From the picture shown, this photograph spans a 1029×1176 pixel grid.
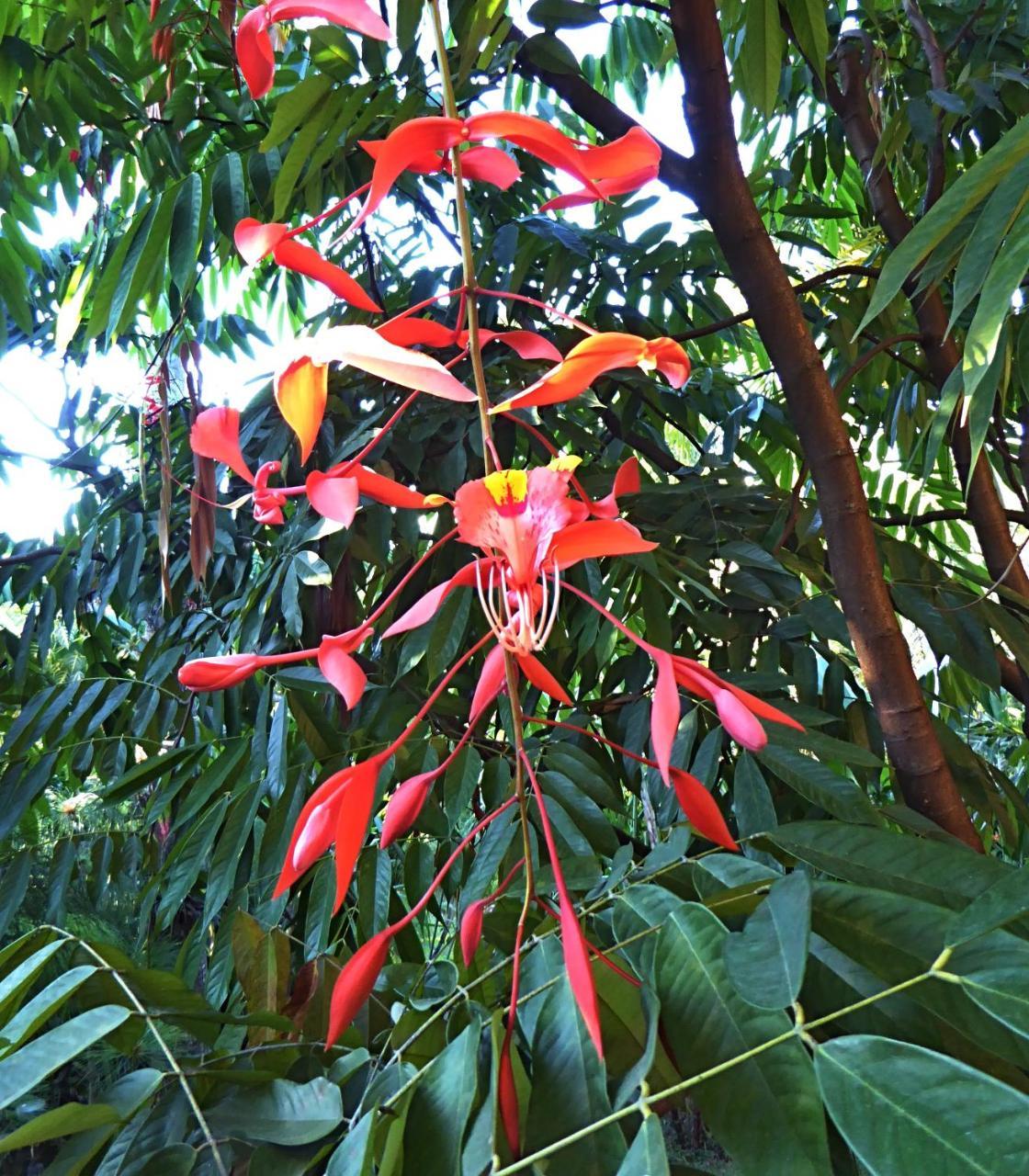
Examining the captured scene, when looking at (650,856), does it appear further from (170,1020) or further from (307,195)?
(307,195)

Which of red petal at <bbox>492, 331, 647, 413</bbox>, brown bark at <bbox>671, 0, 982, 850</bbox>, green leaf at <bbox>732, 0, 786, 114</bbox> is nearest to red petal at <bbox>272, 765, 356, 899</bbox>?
red petal at <bbox>492, 331, 647, 413</bbox>

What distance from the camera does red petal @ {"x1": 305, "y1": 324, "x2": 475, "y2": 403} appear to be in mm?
209

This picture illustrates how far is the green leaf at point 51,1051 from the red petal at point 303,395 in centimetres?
16

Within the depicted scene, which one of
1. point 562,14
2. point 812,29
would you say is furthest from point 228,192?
point 812,29

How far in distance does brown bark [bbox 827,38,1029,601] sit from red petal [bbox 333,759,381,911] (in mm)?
481

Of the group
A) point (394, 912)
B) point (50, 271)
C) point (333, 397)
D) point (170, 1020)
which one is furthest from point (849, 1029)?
point (50, 271)

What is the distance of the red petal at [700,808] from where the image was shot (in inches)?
9.7

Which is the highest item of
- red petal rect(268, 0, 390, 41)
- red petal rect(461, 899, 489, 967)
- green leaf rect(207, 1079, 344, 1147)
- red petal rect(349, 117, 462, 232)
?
red petal rect(268, 0, 390, 41)

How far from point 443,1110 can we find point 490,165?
0.81ft

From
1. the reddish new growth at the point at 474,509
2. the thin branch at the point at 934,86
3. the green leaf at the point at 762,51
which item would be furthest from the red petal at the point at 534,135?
the thin branch at the point at 934,86

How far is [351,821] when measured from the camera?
23 cm

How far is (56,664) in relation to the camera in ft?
4.82

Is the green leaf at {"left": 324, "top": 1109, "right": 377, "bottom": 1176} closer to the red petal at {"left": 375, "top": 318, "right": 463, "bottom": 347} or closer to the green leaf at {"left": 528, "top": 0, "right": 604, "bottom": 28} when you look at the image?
the red petal at {"left": 375, "top": 318, "right": 463, "bottom": 347}

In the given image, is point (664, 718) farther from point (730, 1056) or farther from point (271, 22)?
point (271, 22)
